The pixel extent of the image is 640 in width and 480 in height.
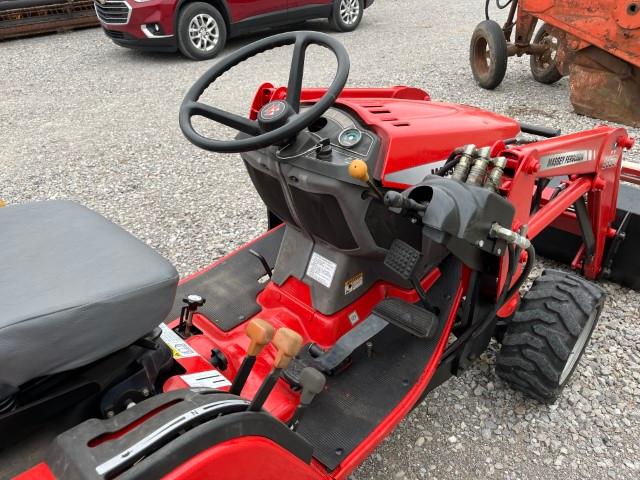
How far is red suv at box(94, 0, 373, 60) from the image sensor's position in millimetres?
7258

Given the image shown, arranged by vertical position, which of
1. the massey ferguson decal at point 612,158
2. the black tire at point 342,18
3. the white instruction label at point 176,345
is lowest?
the black tire at point 342,18

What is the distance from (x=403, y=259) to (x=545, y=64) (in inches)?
212

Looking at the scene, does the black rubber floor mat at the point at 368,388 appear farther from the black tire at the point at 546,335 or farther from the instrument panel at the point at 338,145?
the instrument panel at the point at 338,145

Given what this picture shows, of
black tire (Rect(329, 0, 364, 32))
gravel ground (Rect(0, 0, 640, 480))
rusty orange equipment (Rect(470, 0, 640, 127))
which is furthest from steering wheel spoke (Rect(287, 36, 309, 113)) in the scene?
black tire (Rect(329, 0, 364, 32))

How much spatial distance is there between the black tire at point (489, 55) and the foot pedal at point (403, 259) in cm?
462

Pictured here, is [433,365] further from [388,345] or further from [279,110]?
[279,110]

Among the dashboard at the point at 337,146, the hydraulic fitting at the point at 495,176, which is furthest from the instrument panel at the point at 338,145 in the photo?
the hydraulic fitting at the point at 495,176

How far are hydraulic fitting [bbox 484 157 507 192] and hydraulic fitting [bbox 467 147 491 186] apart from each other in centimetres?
2

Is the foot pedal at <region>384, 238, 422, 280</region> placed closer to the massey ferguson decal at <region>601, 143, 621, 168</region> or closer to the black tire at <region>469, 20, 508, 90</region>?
the massey ferguson decal at <region>601, 143, 621, 168</region>

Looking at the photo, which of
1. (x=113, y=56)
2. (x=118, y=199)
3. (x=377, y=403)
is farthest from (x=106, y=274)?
(x=113, y=56)

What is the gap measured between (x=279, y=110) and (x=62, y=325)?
3.14ft

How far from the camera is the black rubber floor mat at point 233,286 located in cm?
239

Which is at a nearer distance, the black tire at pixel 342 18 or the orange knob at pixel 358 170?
the orange knob at pixel 358 170

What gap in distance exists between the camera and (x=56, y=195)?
442cm
